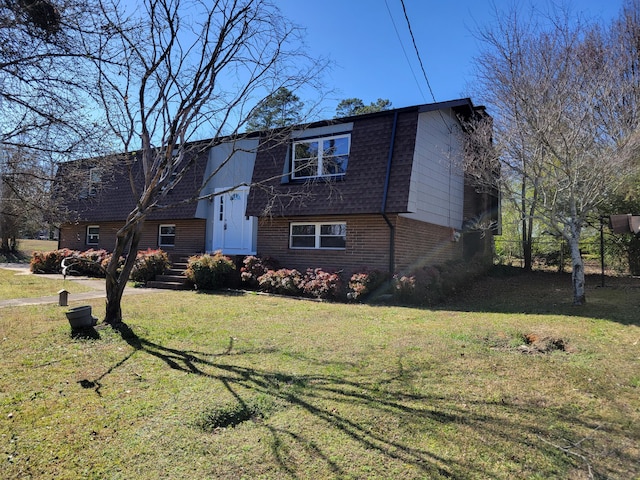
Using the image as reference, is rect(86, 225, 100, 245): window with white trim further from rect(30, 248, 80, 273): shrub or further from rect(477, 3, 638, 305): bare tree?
rect(477, 3, 638, 305): bare tree

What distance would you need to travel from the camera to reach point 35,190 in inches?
202

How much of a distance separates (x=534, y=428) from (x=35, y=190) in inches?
236

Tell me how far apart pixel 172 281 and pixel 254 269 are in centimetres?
272

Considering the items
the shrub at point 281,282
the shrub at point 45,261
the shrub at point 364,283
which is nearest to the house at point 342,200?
the shrub at point 364,283

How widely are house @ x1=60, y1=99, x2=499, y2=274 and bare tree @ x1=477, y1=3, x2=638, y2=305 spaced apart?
248cm

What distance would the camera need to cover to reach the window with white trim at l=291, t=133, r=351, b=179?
12.8 m

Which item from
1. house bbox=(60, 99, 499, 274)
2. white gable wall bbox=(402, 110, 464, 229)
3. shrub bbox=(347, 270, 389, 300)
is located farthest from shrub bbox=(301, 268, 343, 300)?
white gable wall bbox=(402, 110, 464, 229)

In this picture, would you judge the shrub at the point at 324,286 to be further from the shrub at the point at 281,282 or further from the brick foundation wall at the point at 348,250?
the brick foundation wall at the point at 348,250

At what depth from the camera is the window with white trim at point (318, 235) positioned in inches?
503

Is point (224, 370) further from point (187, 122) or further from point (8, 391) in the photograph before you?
point (187, 122)

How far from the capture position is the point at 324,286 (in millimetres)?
10812

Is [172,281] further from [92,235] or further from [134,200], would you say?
[92,235]

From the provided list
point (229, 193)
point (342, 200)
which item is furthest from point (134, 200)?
point (342, 200)

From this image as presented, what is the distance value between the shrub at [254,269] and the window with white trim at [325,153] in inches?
117
